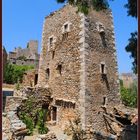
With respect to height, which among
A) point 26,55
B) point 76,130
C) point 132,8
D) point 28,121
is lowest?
point 76,130

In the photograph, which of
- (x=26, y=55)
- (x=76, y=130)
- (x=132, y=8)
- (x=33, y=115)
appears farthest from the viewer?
(x=26, y=55)

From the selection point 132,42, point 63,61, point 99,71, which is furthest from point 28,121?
point 132,42

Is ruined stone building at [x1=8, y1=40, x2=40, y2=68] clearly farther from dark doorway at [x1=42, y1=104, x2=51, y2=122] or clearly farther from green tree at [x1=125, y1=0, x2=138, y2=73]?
green tree at [x1=125, y1=0, x2=138, y2=73]

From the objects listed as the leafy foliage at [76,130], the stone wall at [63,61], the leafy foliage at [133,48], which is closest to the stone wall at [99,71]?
the leafy foliage at [76,130]

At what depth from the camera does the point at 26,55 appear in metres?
55.7

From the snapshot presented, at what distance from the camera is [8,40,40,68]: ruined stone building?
2014 inches

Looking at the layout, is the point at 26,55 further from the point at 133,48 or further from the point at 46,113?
the point at 133,48

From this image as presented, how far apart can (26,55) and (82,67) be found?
4093cm

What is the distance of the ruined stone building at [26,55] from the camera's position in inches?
2014

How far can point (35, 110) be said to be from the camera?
16844 millimetres

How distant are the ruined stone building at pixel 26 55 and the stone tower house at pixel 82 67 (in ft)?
101

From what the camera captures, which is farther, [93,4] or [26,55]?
[26,55]

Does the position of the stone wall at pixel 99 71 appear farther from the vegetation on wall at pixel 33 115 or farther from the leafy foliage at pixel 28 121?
the leafy foliage at pixel 28 121

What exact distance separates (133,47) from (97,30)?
8770mm
